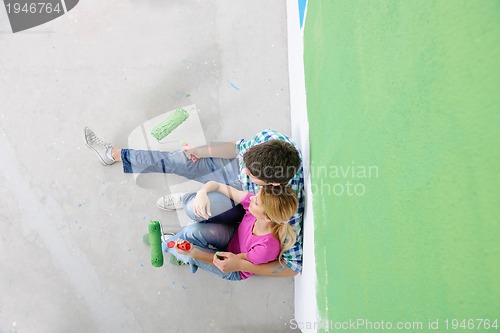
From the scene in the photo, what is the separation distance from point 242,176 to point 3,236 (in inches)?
54.2

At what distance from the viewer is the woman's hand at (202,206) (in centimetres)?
199

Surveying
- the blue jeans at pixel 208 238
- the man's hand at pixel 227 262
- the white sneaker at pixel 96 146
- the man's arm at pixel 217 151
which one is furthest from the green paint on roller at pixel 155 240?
the white sneaker at pixel 96 146

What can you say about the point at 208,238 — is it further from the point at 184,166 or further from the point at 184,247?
the point at 184,166

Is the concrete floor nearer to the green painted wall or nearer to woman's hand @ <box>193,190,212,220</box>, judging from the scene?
woman's hand @ <box>193,190,212,220</box>

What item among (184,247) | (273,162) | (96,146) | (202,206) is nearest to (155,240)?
(184,247)

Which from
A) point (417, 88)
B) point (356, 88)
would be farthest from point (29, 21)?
point (417, 88)

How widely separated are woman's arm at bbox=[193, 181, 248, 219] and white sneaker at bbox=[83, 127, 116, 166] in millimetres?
654

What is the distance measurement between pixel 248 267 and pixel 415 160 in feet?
4.23

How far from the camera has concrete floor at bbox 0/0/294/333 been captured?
230 centimetres

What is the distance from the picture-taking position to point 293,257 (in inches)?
73.2

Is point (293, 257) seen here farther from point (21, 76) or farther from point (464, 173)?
point (21, 76)

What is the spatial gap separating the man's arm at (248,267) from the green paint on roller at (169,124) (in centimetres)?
83

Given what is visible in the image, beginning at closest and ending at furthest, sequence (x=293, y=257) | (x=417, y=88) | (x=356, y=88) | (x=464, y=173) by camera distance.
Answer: (x=464, y=173), (x=417, y=88), (x=356, y=88), (x=293, y=257)

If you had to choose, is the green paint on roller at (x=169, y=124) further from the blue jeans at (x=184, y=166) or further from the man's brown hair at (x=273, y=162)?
the man's brown hair at (x=273, y=162)
